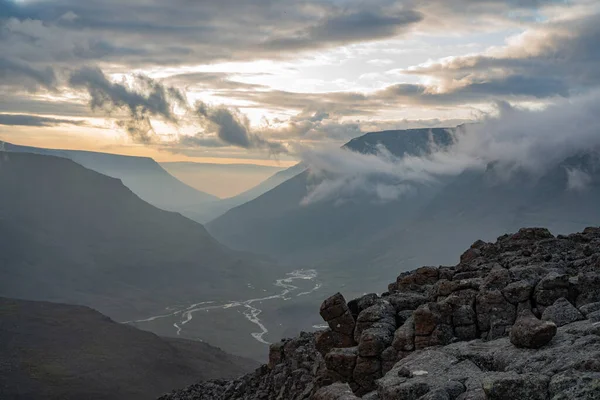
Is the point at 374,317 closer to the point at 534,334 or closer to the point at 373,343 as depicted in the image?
the point at 373,343

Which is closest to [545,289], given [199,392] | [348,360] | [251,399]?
[348,360]

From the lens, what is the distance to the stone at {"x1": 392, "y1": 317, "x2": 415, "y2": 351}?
1439 inches

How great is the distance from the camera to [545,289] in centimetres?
3553

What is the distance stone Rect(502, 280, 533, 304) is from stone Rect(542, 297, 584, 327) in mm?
1739

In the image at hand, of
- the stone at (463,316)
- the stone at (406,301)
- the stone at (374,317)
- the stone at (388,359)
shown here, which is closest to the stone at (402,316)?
the stone at (374,317)

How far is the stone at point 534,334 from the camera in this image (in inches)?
1135

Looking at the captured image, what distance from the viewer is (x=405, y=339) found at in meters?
36.8

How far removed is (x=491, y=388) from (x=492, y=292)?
12.9 m

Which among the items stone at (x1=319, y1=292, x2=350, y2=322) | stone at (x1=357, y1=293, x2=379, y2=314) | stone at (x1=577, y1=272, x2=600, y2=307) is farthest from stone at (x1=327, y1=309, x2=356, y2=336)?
stone at (x1=577, y1=272, x2=600, y2=307)

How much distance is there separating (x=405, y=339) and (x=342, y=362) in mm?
4436

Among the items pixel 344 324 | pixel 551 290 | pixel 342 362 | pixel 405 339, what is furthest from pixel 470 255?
pixel 342 362

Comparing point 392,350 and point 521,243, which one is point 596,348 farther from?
point 521,243

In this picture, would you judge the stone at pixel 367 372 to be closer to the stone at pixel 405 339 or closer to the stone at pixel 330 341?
the stone at pixel 405 339

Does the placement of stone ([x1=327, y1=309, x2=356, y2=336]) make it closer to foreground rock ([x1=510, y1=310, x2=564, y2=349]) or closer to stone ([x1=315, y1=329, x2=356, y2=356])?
stone ([x1=315, y1=329, x2=356, y2=356])
